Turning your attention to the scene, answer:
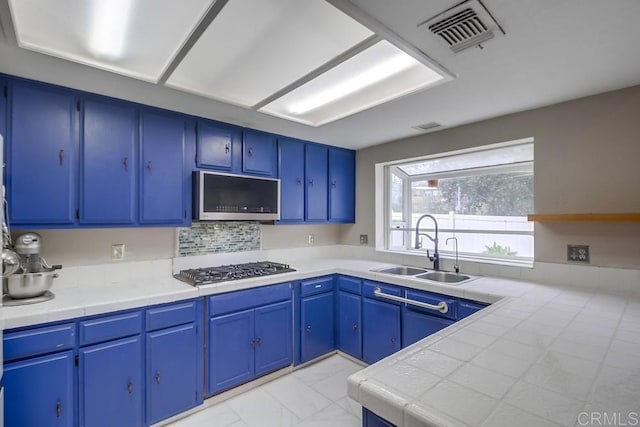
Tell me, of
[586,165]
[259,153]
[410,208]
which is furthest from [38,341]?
[586,165]

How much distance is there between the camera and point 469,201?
2982mm

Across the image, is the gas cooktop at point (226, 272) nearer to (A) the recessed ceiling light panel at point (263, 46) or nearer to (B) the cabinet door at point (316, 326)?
(B) the cabinet door at point (316, 326)

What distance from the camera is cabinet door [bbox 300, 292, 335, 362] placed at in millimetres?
2721

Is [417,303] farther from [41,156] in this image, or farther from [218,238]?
[41,156]

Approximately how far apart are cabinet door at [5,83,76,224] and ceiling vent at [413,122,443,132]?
8.63 feet

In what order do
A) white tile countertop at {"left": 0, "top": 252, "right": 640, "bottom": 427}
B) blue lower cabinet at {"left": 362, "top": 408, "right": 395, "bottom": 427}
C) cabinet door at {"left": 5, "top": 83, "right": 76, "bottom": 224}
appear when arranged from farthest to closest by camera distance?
cabinet door at {"left": 5, "top": 83, "right": 76, "bottom": 224}
blue lower cabinet at {"left": 362, "top": 408, "right": 395, "bottom": 427}
white tile countertop at {"left": 0, "top": 252, "right": 640, "bottom": 427}

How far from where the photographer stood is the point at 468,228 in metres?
2.94

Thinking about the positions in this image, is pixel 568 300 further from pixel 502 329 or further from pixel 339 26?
pixel 339 26

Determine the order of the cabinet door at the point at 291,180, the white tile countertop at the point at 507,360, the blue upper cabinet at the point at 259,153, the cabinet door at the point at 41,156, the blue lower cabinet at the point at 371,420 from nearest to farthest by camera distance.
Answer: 1. the white tile countertop at the point at 507,360
2. the blue lower cabinet at the point at 371,420
3. the cabinet door at the point at 41,156
4. the blue upper cabinet at the point at 259,153
5. the cabinet door at the point at 291,180

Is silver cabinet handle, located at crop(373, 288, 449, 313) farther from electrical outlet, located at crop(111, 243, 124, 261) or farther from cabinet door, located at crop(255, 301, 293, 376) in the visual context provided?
electrical outlet, located at crop(111, 243, 124, 261)

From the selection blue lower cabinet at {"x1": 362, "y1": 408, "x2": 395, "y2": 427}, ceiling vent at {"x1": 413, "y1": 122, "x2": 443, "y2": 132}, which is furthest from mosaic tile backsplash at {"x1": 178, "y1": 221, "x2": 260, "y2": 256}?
blue lower cabinet at {"x1": 362, "y1": 408, "x2": 395, "y2": 427}

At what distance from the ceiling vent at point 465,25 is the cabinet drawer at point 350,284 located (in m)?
2.00

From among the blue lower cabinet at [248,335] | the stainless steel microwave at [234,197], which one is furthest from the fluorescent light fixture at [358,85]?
the blue lower cabinet at [248,335]

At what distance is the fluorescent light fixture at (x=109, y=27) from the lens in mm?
1276
